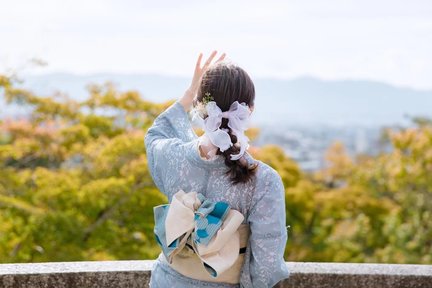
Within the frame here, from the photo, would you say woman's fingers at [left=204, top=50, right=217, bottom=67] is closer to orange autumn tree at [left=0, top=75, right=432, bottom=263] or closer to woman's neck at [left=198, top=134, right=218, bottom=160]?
woman's neck at [left=198, top=134, right=218, bottom=160]

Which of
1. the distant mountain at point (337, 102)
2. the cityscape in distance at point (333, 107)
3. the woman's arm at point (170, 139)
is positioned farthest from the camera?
the distant mountain at point (337, 102)

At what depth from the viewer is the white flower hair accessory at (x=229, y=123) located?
2178mm

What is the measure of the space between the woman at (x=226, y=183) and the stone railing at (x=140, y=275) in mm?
811

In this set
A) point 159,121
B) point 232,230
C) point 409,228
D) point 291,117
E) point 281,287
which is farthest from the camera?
point 291,117

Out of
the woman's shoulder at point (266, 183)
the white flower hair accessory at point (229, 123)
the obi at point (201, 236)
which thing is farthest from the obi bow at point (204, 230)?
the white flower hair accessory at point (229, 123)

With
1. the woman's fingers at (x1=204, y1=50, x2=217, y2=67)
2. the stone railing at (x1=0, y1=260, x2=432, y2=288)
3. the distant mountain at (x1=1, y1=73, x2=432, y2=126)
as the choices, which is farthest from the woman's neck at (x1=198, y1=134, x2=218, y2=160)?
the distant mountain at (x1=1, y1=73, x2=432, y2=126)

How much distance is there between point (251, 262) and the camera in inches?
92.7

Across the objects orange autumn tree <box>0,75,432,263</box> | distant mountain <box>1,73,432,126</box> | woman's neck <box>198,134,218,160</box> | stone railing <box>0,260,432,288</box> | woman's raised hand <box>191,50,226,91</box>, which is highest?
woman's raised hand <box>191,50,226,91</box>

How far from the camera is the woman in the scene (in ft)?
7.18

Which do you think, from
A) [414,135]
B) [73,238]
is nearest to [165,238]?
[73,238]

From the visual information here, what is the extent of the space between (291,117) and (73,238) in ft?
361

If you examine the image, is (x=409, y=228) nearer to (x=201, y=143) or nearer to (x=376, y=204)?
(x=376, y=204)

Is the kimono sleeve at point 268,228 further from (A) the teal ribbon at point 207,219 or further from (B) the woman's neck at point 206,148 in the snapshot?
(B) the woman's neck at point 206,148

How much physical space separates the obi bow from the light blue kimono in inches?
1.7
